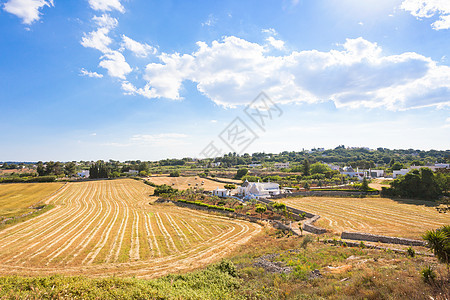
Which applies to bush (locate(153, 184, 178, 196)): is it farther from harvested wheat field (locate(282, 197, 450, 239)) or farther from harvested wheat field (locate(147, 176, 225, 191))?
harvested wheat field (locate(282, 197, 450, 239))

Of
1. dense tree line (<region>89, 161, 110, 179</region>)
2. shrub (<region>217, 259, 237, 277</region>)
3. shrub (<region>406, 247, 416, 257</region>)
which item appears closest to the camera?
shrub (<region>217, 259, 237, 277</region>)

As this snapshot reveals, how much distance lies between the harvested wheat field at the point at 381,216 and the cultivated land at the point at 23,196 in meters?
50.2

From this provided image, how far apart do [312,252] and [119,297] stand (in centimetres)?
1308

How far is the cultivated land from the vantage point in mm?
39844

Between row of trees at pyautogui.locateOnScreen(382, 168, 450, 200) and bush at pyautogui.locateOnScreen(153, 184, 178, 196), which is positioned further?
bush at pyautogui.locateOnScreen(153, 184, 178, 196)

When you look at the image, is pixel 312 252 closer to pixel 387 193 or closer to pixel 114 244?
pixel 114 244

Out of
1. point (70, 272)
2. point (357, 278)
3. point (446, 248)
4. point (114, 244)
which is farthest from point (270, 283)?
point (114, 244)

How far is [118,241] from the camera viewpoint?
23047mm

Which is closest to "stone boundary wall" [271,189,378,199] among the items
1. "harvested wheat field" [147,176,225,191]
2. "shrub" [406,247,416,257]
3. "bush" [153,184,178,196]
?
"harvested wheat field" [147,176,225,191]

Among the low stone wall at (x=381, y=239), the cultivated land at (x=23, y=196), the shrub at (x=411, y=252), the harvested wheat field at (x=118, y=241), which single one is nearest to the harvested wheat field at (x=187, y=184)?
the harvested wheat field at (x=118, y=241)

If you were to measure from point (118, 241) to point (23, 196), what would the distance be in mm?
47105

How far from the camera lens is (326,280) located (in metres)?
9.88

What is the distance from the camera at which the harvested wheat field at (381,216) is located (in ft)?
79.1

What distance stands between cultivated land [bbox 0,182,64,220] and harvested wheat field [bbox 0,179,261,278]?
8.71 metres
